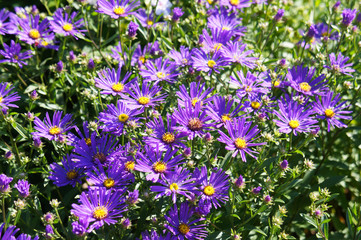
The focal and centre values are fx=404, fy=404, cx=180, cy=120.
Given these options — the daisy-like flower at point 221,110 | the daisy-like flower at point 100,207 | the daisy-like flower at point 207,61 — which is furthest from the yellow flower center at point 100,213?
the daisy-like flower at point 207,61

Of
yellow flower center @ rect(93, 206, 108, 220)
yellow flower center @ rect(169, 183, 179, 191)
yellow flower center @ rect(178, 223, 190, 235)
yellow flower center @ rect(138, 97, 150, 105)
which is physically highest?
yellow flower center @ rect(138, 97, 150, 105)

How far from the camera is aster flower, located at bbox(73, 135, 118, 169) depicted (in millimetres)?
2410

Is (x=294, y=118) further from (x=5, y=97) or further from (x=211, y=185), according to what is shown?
(x=5, y=97)

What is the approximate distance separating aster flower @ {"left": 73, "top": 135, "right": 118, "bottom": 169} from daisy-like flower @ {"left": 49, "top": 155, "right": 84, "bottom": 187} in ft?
0.23

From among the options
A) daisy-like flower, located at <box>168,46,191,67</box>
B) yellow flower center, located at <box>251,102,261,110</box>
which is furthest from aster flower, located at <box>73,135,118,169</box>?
yellow flower center, located at <box>251,102,261,110</box>

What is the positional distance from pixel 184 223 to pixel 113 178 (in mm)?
476

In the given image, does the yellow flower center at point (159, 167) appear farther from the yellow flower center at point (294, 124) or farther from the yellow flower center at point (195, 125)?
the yellow flower center at point (294, 124)

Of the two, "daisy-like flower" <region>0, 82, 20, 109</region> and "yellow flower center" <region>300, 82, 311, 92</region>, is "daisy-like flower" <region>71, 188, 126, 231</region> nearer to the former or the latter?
"daisy-like flower" <region>0, 82, 20, 109</region>

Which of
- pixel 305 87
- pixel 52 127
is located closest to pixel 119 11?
pixel 52 127

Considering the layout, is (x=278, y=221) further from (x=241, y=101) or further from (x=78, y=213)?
(x=78, y=213)

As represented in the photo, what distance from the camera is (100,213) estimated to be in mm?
2158

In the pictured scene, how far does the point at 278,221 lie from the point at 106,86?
1374 millimetres

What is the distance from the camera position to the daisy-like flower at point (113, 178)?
2.27 meters

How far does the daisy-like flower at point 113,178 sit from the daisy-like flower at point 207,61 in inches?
34.5
